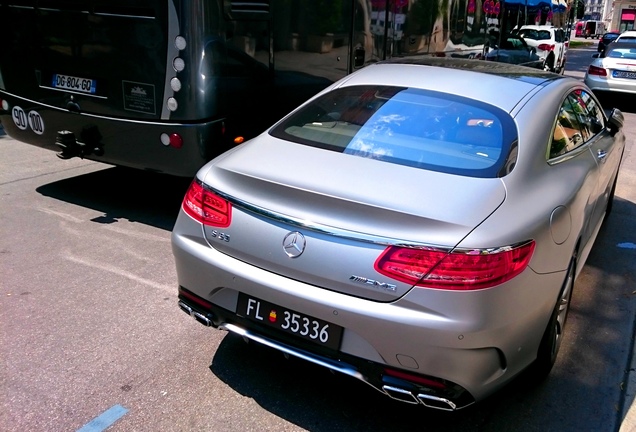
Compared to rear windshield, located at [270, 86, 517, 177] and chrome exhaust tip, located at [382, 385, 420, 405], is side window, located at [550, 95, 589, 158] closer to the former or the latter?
rear windshield, located at [270, 86, 517, 177]

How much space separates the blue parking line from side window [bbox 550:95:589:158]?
254 cm

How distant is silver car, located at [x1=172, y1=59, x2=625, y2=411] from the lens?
2512 millimetres

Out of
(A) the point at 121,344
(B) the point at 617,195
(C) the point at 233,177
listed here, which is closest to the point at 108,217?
(A) the point at 121,344

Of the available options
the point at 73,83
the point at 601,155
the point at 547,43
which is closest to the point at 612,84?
the point at 547,43

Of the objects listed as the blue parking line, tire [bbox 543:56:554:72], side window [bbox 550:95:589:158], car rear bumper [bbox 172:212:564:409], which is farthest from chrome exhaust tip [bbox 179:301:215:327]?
tire [bbox 543:56:554:72]

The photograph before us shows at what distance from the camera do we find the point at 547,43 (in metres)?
19.8

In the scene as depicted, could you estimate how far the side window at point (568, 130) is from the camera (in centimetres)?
347

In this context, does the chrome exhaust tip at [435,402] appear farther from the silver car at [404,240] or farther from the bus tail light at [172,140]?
the bus tail light at [172,140]

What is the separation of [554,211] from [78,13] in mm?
4196

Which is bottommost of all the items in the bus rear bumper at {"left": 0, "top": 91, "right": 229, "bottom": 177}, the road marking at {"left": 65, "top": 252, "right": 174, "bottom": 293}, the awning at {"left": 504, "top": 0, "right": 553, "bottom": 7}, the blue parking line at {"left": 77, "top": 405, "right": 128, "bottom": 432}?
the road marking at {"left": 65, "top": 252, "right": 174, "bottom": 293}

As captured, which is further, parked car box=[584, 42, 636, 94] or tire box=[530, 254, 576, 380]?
parked car box=[584, 42, 636, 94]

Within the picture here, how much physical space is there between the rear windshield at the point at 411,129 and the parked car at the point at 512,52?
9.74 metres

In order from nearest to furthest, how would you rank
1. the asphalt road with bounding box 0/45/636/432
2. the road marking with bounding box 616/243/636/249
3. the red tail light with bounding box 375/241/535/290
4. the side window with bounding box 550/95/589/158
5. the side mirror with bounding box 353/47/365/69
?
the red tail light with bounding box 375/241/535/290, the asphalt road with bounding box 0/45/636/432, the side window with bounding box 550/95/589/158, the road marking with bounding box 616/243/636/249, the side mirror with bounding box 353/47/365/69

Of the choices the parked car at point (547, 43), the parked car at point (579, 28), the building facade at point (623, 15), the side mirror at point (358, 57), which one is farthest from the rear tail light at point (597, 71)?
the building facade at point (623, 15)
